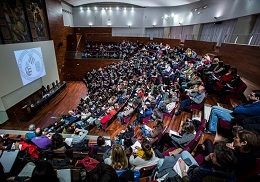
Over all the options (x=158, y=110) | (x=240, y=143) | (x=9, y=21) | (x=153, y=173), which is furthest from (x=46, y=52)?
(x=240, y=143)

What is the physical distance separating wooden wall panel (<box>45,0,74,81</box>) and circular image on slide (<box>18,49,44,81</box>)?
2.27 m

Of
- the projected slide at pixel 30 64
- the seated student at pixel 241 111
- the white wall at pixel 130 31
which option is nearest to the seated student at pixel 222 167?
the seated student at pixel 241 111

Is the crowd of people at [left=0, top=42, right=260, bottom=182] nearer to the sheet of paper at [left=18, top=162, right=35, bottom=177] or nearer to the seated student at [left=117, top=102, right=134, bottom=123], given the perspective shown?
the seated student at [left=117, top=102, right=134, bottom=123]

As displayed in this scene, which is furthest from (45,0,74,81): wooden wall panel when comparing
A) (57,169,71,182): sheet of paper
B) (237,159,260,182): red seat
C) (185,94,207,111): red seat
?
(237,159,260,182): red seat

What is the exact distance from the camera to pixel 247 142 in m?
1.26

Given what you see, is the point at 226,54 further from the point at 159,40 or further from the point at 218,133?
the point at 159,40

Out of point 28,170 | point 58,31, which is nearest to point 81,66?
point 58,31

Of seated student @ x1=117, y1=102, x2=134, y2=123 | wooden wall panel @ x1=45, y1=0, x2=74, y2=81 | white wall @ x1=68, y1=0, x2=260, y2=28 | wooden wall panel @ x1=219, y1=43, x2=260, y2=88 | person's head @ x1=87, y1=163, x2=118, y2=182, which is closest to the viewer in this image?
person's head @ x1=87, y1=163, x2=118, y2=182

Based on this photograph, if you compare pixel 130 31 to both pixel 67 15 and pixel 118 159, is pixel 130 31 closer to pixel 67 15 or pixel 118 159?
pixel 67 15

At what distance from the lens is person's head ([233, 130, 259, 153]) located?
1.24 metres

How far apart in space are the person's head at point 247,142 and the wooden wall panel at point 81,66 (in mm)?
10350

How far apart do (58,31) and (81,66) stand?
2.92 meters

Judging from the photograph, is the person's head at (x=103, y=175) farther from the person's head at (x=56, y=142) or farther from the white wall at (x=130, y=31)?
the white wall at (x=130, y=31)

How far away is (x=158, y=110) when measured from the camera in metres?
3.56
